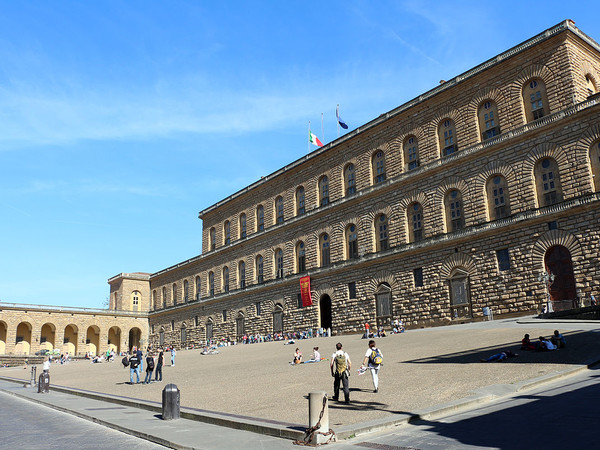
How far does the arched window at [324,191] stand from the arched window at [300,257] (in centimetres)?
419

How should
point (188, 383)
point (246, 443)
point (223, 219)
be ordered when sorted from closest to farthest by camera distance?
point (246, 443) < point (188, 383) < point (223, 219)

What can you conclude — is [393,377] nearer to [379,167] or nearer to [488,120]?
[488,120]

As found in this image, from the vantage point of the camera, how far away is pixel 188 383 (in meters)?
19.8

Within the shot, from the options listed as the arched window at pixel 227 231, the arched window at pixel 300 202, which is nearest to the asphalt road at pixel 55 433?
the arched window at pixel 300 202

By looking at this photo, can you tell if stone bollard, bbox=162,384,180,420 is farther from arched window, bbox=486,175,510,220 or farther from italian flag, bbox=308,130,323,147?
italian flag, bbox=308,130,323,147

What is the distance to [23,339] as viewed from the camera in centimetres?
6031

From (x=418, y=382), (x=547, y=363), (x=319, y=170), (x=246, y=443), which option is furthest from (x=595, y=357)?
(x=319, y=170)

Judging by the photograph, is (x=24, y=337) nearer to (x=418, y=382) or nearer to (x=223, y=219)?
(x=223, y=219)

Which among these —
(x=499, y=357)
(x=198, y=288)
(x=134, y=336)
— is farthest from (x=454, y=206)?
(x=134, y=336)

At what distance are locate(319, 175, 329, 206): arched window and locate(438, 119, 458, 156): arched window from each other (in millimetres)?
11230

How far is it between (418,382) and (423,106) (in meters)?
24.3

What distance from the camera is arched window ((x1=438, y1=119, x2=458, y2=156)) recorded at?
104ft

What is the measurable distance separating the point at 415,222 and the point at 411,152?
4.90 meters

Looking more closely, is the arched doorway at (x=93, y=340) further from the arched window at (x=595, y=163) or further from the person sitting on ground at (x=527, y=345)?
the person sitting on ground at (x=527, y=345)
